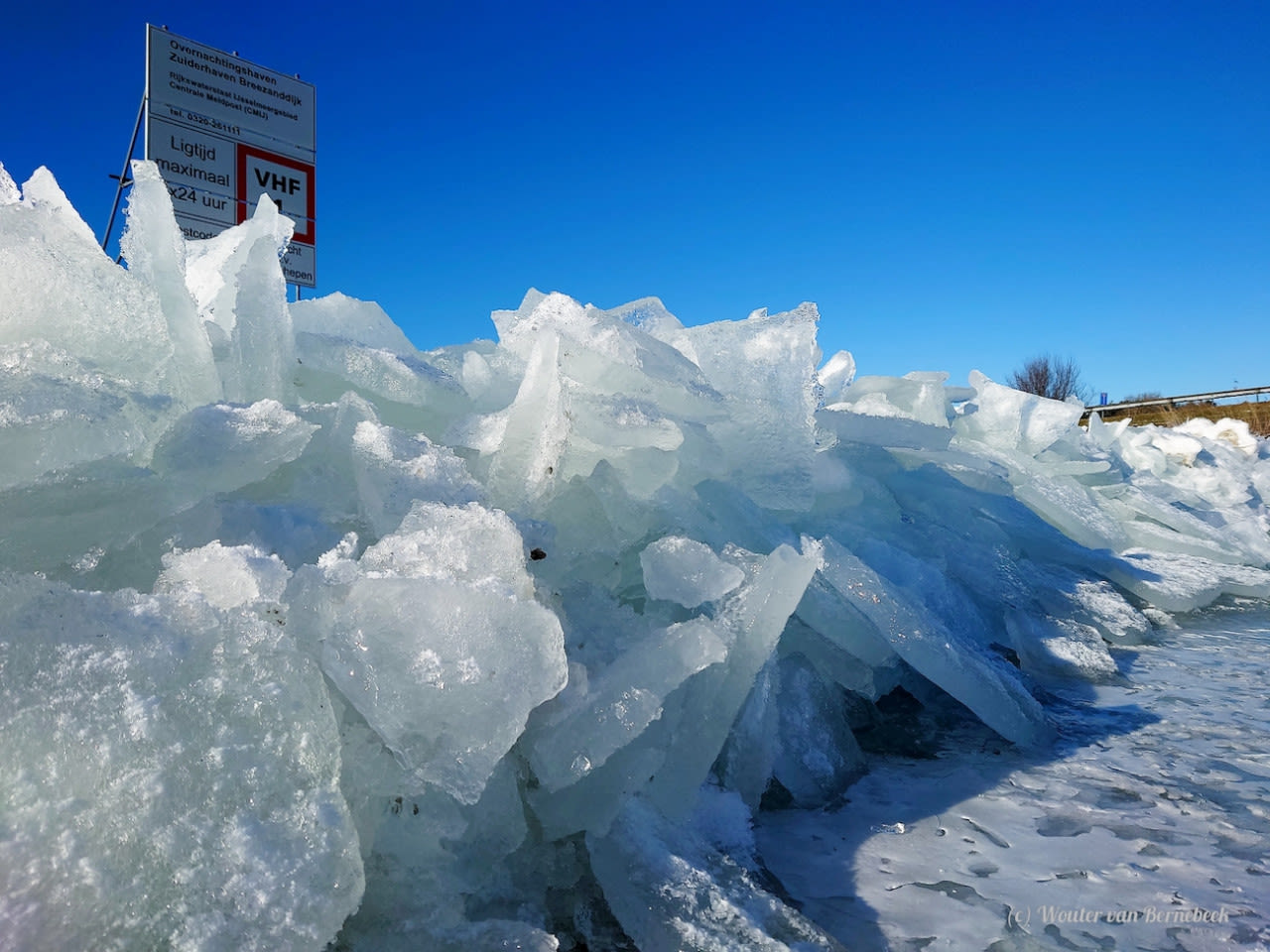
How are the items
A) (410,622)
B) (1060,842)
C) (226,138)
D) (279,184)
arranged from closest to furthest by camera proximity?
(410,622) < (1060,842) < (226,138) < (279,184)

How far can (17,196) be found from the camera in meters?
1.73

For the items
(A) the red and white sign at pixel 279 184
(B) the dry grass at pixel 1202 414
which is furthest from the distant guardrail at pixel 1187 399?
(A) the red and white sign at pixel 279 184

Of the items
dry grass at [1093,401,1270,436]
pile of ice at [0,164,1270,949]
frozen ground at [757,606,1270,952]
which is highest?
dry grass at [1093,401,1270,436]

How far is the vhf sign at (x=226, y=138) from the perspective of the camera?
6750mm

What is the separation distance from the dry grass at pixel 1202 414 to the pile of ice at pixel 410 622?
13.2 m

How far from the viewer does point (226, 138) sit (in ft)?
23.8

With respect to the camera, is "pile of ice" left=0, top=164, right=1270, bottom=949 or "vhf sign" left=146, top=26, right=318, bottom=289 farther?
"vhf sign" left=146, top=26, right=318, bottom=289

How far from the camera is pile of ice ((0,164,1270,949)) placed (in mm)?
907

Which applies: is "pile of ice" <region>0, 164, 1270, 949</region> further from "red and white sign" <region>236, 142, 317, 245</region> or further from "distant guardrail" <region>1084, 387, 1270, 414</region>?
"distant guardrail" <region>1084, 387, 1270, 414</region>

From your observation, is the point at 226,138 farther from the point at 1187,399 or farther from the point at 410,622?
the point at 1187,399

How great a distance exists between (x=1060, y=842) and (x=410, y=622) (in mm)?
1144

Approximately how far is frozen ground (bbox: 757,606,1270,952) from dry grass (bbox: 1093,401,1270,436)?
13033 millimetres

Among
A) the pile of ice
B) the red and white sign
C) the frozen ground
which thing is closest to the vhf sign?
the red and white sign

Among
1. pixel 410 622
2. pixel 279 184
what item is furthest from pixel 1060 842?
pixel 279 184
